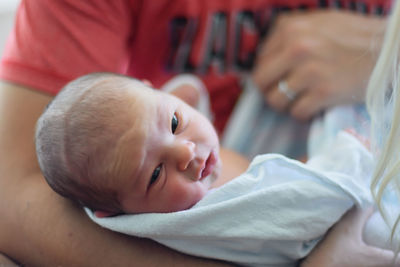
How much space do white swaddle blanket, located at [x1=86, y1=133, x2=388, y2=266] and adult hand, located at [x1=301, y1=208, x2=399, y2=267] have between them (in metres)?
0.02

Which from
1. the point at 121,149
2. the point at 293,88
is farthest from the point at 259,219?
the point at 293,88

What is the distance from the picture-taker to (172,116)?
2.29 feet

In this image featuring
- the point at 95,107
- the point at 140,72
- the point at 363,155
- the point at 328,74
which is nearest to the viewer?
the point at 95,107

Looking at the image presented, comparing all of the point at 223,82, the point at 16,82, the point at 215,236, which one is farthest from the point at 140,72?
the point at 215,236

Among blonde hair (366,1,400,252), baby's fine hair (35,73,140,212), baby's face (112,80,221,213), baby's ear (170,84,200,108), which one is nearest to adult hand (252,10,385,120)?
baby's ear (170,84,200,108)

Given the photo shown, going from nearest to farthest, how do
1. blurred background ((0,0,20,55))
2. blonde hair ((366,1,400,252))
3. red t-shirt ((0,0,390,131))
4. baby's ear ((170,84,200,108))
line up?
blonde hair ((366,1,400,252))
red t-shirt ((0,0,390,131))
baby's ear ((170,84,200,108))
blurred background ((0,0,20,55))

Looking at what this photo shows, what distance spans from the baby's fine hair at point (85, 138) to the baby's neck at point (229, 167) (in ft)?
0.67

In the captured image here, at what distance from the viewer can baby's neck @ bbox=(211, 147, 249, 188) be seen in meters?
0.78

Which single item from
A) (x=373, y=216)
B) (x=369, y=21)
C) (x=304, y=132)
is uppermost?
(x=369, y=21)

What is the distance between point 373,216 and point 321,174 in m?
0.13

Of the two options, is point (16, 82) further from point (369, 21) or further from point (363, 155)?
point (369, 21)

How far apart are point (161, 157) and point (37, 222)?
259 mm

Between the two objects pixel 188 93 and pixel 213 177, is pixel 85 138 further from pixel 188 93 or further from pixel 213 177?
pixel 188 93

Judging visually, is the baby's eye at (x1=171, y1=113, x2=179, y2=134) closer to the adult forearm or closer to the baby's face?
the baby's face
